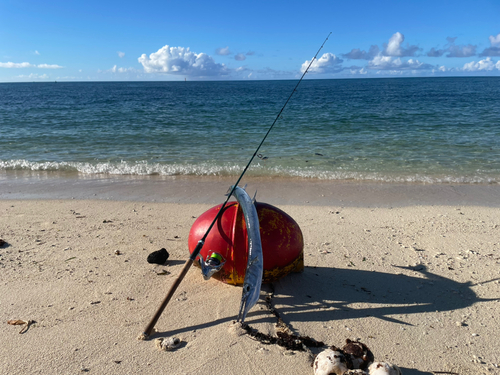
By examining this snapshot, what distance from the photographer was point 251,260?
295cm

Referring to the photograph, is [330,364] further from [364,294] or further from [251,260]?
[364,294]

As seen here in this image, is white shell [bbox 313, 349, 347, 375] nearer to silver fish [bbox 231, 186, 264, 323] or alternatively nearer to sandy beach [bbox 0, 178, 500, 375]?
sandy beach [bbox 0, 178, 500, 375]

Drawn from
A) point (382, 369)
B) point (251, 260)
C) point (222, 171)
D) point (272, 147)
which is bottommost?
point (222, 171)

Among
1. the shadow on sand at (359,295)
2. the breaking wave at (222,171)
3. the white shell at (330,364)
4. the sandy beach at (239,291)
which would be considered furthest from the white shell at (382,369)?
the breaking wave at (222,171)

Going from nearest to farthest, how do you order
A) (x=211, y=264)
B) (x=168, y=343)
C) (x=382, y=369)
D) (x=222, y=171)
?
1. (x=382, y=369)
2. (x=168, y=343)
3. (x=211, y=264)
4. (x=222, y=171)

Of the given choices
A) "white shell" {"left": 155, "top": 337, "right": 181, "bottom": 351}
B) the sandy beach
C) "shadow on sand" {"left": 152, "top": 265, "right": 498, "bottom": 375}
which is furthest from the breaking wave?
"white shell" {"left": 155, "top": 337, "right": 181, "bottom": 351}

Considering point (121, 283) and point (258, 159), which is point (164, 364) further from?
point (258, 159)

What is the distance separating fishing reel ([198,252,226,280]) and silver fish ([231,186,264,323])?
328 millimetres

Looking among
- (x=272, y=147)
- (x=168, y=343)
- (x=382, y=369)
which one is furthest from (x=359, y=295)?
(x=272, y=147)

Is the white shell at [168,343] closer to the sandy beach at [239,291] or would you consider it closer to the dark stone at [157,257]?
the sandy beach at [239,291]

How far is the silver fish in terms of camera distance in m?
2.79

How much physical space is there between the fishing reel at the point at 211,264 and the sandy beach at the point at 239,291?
0.49 metres

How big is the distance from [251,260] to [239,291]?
849 millimetres

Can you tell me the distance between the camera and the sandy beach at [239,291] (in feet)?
9.17
